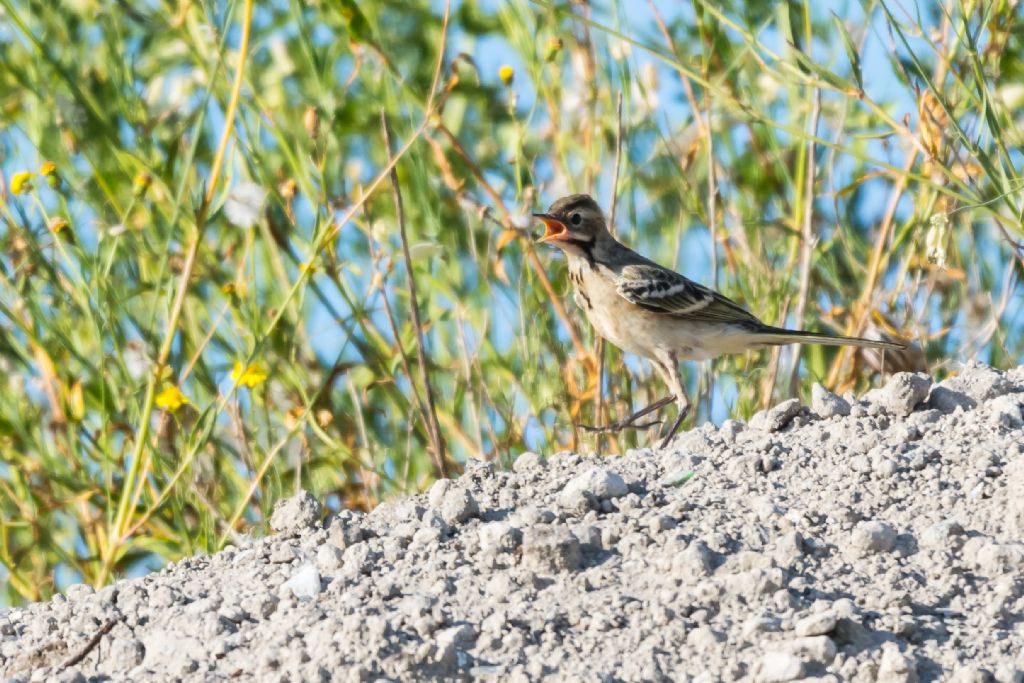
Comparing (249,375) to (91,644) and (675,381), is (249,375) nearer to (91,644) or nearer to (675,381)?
(675,381)

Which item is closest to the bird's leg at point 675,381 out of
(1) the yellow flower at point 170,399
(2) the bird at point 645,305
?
(2) the bird at point 645,305

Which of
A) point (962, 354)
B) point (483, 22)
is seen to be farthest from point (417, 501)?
point (483, 22)

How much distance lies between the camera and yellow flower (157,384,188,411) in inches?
229

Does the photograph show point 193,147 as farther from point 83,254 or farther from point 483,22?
point 483,22

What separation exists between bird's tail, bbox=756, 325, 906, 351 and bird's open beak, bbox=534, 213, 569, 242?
3.12ft

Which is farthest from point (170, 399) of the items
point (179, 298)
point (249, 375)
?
point (179, 298)

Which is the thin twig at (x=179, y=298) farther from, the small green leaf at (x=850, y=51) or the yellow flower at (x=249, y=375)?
the small green leaf at (x=850, y=51)

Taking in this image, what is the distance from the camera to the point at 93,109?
605cm

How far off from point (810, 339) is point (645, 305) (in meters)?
0.82

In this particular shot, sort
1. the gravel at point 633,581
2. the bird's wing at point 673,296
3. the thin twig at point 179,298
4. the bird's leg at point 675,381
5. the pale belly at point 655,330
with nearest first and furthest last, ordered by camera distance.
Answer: the gravel at point 633,581 → the thin twig at point 179,298 → the bird's leg at point 675,381 → the pale belly at point 655,330 → the bird's wing at point 673,296

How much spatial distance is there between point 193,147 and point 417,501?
1.49 metres

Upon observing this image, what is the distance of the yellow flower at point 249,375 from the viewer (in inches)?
217

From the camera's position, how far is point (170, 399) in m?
5.83

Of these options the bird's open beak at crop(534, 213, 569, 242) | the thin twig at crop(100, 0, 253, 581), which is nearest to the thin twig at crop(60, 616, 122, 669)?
the thin twig at crop(100, 0, 253, 581)
